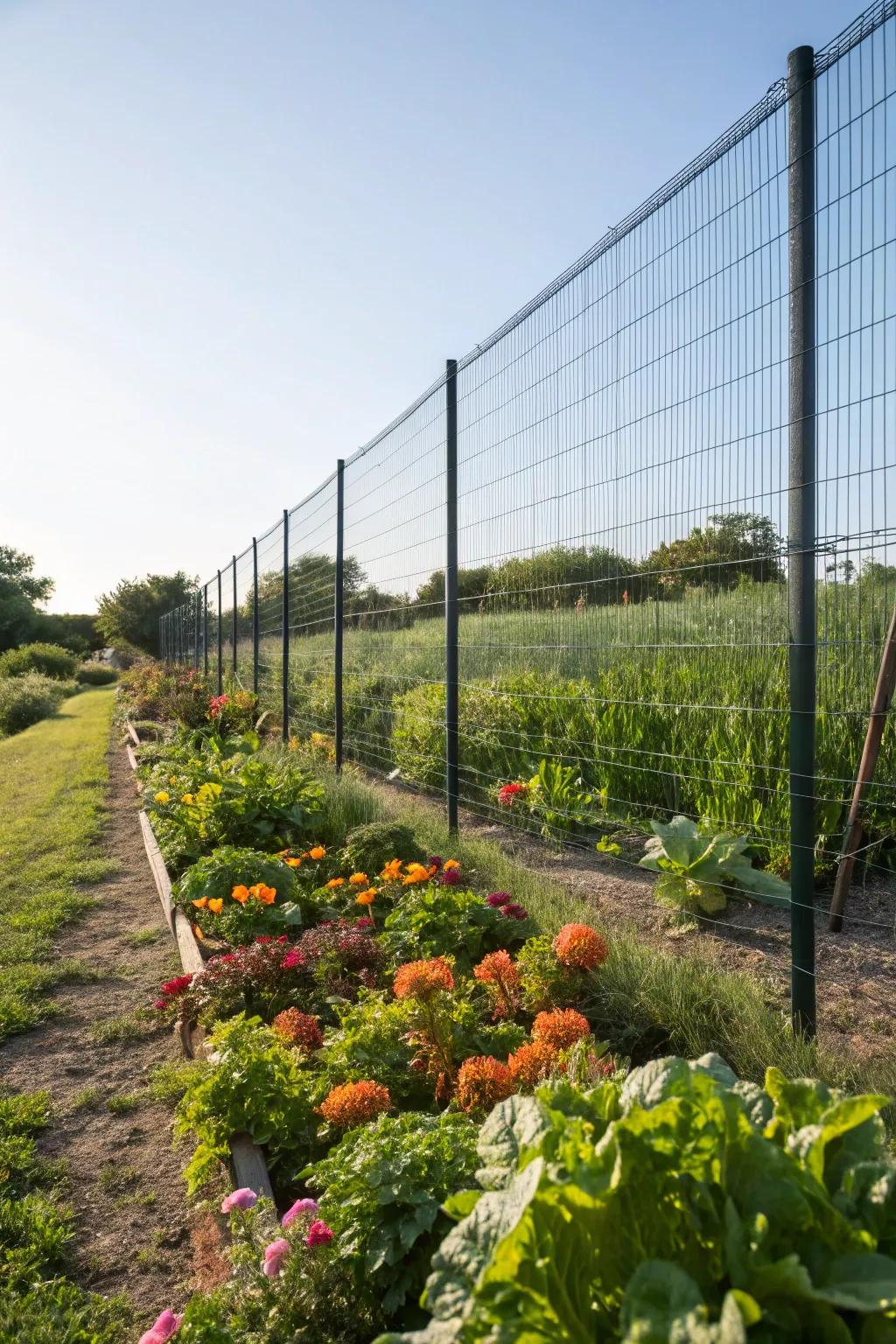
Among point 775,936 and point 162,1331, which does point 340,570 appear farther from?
point 162,1331

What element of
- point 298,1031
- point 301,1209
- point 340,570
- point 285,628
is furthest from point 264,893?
point 285,628

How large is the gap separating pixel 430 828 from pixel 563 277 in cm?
297

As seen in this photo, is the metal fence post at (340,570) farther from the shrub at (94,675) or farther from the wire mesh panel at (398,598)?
the shrub at (94,675)

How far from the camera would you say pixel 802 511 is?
2.77 m

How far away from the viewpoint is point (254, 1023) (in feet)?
9.42

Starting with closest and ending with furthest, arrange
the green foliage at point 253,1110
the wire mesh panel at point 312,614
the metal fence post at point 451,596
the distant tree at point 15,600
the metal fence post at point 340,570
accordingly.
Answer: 1. the green foliage at point 253,1110
2. the metal fence post at point 451,596
3. the metal fence post at point 340,570
4. the wire mesh panel at point 312,614
5. the distant tree at point 15,600

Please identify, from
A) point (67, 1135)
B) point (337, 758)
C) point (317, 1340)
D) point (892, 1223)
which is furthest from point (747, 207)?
point (337, 758)

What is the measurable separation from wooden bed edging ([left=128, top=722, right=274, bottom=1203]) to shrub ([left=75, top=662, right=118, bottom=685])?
35.0 metres

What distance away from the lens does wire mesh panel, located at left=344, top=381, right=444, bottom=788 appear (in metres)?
6.26

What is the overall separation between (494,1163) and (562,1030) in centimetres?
94

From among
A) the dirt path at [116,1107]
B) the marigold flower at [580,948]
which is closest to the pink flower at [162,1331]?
the dirt path at [116,1107]

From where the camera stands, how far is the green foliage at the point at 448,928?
3.34m

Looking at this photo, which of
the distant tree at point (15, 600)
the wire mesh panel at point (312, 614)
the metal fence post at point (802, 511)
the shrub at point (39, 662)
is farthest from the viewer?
the distant tree at point (15, 600)

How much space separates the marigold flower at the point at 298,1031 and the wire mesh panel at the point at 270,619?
910 centimetres
